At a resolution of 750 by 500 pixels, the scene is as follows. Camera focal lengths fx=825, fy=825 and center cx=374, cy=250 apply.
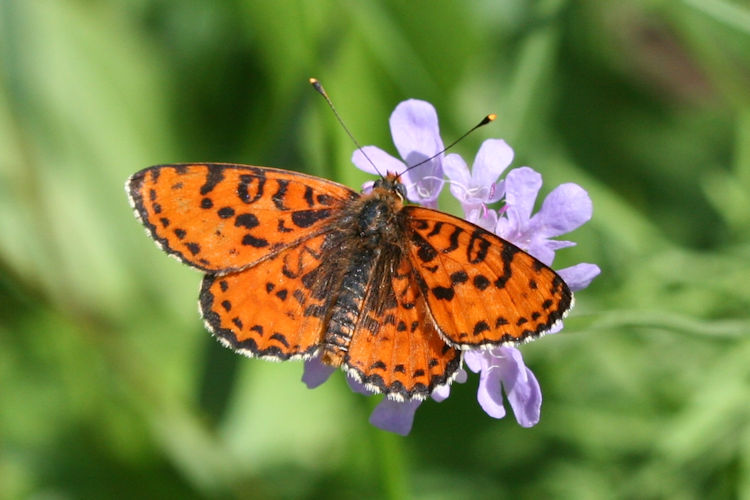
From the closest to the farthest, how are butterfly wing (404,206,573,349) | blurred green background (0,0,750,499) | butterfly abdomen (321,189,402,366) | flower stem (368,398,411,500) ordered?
1. butterfly wing (404,206,573,349)
2. butterfly abdomen (321,189,402,366)
3. flower stem (368,398,411,500)
4. blurred green background (0,0,750,499)

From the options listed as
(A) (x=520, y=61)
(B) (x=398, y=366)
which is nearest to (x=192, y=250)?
(B) (x=398, y=366)

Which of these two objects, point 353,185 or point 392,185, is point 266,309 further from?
point 353,185

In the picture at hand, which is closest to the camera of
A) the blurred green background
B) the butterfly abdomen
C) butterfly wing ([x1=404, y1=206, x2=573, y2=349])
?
butterfly wing ([x1=404, y1=206, x2=573, y2=349])

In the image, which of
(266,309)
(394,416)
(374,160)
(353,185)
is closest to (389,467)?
(394,416)

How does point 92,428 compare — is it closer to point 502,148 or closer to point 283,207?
point 283,207

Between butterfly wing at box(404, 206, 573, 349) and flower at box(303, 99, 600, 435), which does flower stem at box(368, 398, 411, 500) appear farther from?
butterfly wing at box(404, 206, 573, 349)

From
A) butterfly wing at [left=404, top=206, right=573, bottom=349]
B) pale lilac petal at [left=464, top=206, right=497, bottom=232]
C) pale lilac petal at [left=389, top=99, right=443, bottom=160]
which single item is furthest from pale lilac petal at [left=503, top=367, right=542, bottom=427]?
pale lilac petal at [left=389, top=99, right=443, bottom=160]
